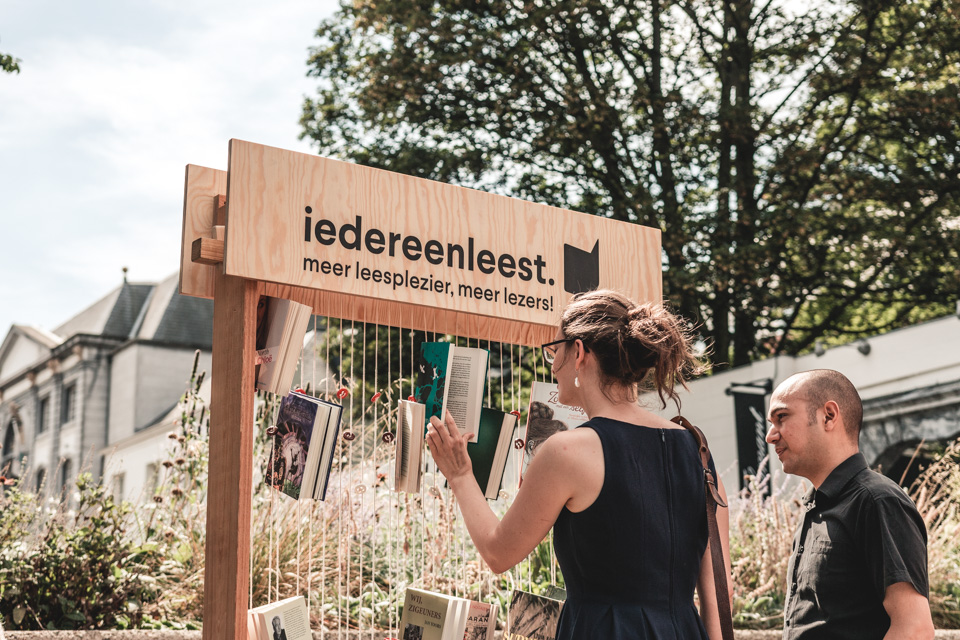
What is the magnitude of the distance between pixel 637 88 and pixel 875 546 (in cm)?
1217

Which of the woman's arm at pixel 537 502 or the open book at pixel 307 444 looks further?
the open book at pixel 307 444

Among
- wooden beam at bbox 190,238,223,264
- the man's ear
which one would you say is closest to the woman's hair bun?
the man's ear

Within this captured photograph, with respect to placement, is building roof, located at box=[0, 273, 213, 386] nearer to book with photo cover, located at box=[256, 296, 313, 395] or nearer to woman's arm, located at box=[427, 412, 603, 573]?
book with photo cover, located at box=[256, 296, 313, 395]

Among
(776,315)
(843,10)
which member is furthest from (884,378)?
(843,10)

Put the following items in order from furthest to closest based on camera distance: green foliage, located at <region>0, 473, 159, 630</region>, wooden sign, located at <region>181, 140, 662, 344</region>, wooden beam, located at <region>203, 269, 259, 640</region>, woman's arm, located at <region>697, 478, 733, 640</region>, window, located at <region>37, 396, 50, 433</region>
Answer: window, located at <region>37, 396, 50, 433</region>, green foliage, located at <region>0, 473, 159, 630</region>, wooden sign, located at <region>181, 140, 662, 344</region>, wooden beam, located at <region>203, 269, 259, 640</region>, woman's arm, located at <region>697, 478, 733, 640</region>

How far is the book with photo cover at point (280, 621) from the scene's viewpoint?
2375 mm

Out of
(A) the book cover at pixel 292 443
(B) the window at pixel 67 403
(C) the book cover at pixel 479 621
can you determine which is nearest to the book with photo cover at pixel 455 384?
(A) the book cover at pixel 292 443

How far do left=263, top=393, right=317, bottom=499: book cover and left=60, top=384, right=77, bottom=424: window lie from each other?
31454 mm

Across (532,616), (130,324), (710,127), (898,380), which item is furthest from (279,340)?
(130,324)

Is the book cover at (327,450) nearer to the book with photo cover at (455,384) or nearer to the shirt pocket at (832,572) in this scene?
the book with photo cover at (455,384)

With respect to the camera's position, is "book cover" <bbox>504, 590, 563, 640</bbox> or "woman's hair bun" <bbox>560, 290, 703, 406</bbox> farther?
"book cover" <bbox>504, 590, 563, 640</bbox>

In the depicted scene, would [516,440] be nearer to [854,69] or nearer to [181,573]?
[181,573]

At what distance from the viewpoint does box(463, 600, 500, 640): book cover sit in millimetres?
2666

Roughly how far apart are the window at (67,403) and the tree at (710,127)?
21.1 meters
